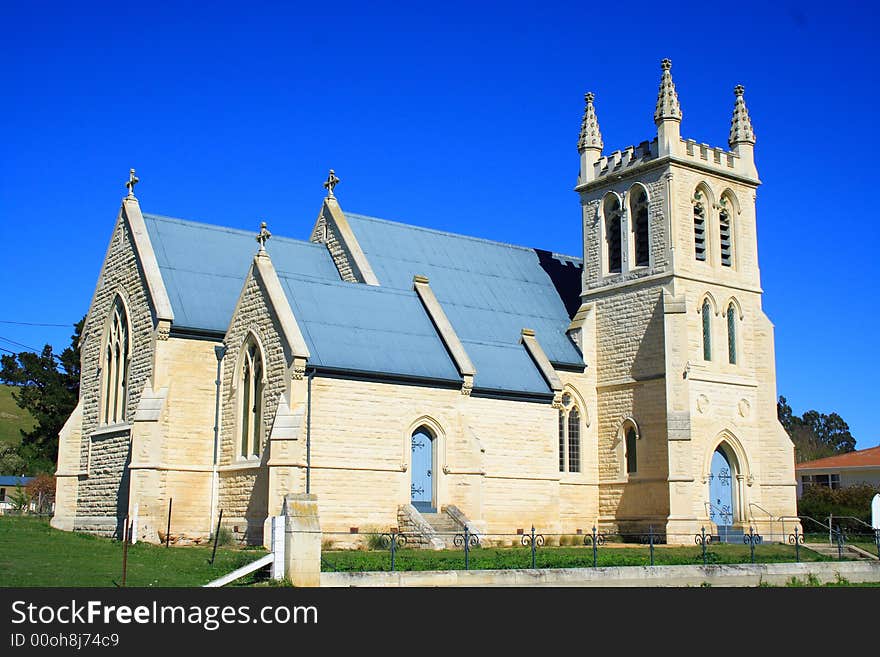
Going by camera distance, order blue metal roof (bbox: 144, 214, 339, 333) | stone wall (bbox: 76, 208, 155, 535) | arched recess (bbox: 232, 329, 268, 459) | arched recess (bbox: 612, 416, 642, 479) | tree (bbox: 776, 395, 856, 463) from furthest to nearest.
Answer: tree (bbox: 776, 395, 856, 463), arched recess (bbox: 612, 416, 642, 479), blue metal roof (bbox: 144, 214, 339, 333), stone wall (bbox: 76, 208, 155, 535), arched recess (bbox: 232, 329, 268, 459)

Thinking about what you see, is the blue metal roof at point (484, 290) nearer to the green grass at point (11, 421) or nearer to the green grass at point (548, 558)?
the green grass at point (548, 558)

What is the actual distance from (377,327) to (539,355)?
7024mm

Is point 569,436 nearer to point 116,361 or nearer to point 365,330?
point 365,330

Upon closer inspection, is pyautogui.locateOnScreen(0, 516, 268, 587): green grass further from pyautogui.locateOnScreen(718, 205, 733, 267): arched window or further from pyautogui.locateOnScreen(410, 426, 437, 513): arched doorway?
pyautogui.locateOnScreen(718, 205, 733, 267): arched window

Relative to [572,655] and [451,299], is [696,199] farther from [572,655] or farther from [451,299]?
[572,655]

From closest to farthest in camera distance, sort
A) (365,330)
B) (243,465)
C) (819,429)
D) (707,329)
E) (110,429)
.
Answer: (243,465) < (365,330) < (110,429) < (707,329) < (819,429)

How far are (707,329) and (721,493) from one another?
585 cm

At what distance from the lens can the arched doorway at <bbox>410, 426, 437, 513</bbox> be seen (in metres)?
32.8

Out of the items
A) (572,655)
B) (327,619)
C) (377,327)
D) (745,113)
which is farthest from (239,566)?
(745,113)

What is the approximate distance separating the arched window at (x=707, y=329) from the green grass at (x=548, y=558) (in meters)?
7.83

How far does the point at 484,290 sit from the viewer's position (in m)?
40.8

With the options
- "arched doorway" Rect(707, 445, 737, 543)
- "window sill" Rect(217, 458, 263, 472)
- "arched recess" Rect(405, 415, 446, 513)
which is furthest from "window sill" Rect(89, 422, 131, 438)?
"arched doorway" Rect(707, 445, 737, 543)

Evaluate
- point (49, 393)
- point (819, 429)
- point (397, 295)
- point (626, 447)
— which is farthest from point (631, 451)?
point (819, 429)

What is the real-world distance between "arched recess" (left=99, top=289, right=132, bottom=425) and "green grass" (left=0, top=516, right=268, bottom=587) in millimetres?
5177
